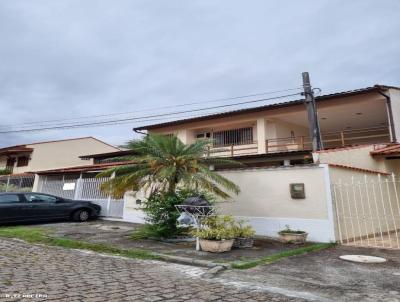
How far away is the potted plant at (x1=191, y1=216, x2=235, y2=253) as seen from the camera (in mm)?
7797

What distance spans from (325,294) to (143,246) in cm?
518

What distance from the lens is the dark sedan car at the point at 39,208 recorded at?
13086mm

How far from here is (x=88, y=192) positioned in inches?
650

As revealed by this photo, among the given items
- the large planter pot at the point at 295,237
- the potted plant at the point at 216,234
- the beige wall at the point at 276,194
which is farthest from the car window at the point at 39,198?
the large planter pot at the point at 295,237

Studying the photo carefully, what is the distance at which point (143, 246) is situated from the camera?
337 inches

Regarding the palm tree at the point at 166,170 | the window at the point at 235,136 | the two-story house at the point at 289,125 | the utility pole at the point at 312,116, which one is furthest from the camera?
the window at the point at 235,136

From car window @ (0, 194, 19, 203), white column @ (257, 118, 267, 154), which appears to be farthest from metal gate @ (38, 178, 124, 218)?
white column @ (257, 118, 267, 154)

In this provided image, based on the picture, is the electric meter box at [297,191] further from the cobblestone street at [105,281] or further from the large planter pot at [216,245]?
the cobblestone street at [105,281]

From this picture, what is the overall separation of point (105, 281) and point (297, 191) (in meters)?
6.60

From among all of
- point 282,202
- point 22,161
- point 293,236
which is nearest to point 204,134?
point 282,202

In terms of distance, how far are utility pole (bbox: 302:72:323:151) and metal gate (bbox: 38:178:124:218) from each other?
29.6 ft

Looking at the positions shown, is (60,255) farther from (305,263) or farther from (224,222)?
(305,263)

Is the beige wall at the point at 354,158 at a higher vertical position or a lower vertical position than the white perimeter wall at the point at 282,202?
higher

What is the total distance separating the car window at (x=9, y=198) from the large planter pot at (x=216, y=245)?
31.0 ft
